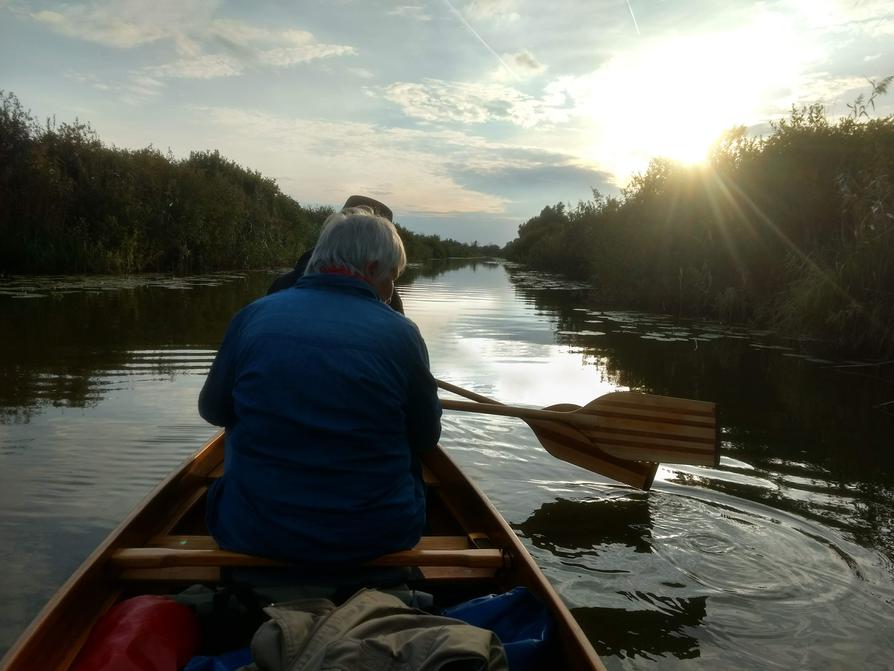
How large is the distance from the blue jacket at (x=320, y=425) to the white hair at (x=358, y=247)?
0.11 m

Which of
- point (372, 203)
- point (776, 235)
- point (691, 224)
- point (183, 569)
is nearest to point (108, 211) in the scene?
point (691, 224)

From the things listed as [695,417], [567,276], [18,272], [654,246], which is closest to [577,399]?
[695,417]

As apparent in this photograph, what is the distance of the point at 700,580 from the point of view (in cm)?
331

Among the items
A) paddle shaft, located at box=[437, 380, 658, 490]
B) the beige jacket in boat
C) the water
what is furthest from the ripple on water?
the beige jacket in boat

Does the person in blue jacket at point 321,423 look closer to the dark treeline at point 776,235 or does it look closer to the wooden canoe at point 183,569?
the wooden canoe at point 183,569

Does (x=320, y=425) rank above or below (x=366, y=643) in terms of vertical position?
above

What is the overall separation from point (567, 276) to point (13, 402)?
32.1 metres

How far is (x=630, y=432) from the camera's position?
432 centimetres

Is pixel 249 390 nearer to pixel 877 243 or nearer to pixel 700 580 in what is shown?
pixel 700 580

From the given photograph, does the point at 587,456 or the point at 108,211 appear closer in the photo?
the point at 587,456

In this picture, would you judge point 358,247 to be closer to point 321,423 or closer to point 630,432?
point 321,423

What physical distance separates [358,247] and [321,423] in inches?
23.6

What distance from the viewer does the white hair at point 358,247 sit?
2254 mm

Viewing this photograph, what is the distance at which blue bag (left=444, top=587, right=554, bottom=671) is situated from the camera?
195 cm
